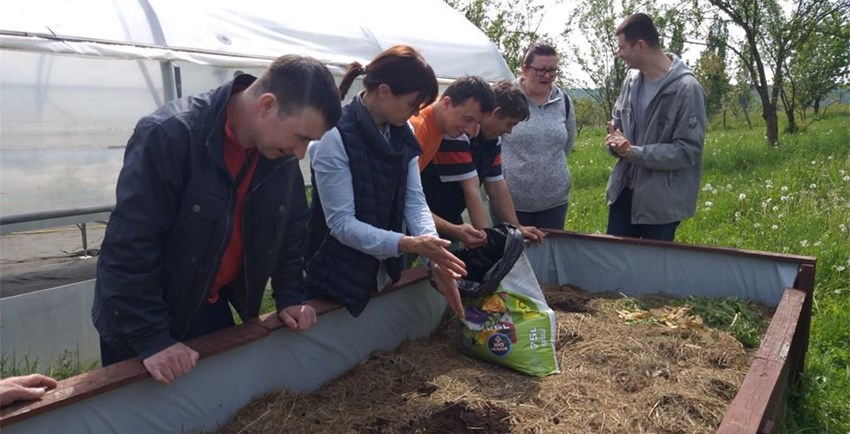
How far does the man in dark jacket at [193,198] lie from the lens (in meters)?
1.77

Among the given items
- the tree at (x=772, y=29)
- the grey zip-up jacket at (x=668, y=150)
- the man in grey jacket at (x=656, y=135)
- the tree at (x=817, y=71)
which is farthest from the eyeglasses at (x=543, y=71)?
the tree at (x=817, y=71)

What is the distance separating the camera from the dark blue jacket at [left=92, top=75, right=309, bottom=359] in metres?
1.77

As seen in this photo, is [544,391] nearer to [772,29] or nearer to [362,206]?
[362,206]

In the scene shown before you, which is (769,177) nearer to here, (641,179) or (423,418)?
(641,179)

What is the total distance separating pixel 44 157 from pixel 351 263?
2.34 metres

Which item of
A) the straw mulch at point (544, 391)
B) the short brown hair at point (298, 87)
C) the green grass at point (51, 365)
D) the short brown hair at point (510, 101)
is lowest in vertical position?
the green grass at point (51, 365)

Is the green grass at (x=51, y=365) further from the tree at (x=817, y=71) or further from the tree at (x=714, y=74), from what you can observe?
the tree at (x=714, y=74)

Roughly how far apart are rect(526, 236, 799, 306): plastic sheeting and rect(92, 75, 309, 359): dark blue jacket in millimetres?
2287

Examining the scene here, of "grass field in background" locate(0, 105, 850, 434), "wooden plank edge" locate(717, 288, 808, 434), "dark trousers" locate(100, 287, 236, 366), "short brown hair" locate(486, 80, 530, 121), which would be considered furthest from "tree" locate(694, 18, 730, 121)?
"dark trousers" locate(100, 287, 236, 366)

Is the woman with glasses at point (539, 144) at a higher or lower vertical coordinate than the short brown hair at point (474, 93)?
lower

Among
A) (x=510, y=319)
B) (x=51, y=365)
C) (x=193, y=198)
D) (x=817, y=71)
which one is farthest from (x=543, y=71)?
(x=817, y=71)

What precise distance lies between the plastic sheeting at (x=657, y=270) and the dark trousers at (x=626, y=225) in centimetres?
24

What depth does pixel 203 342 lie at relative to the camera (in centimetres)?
220

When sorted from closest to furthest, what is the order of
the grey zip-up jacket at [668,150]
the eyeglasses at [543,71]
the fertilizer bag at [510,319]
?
the fertilizer bag at [510,319]
the grey zip-up jacket at [668,150]
the eyeglasses at [543,71]
